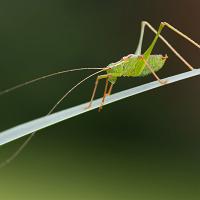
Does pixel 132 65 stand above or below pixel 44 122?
above

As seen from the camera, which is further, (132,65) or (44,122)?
(132,65)

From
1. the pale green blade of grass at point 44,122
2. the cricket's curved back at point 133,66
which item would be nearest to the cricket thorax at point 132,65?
the cricket's curved back at point 133,66

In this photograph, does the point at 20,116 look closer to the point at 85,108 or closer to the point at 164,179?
the point at 164,179

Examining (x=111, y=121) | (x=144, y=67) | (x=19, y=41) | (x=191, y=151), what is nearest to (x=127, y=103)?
(x=111, y=121)

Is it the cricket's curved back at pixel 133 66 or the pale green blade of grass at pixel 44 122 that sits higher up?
the cricket's curved back at pixel 133 66

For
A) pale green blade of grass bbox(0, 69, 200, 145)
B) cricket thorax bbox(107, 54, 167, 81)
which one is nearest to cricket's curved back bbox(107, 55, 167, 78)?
cricket thorax bbox(107, 54, 167, 81)

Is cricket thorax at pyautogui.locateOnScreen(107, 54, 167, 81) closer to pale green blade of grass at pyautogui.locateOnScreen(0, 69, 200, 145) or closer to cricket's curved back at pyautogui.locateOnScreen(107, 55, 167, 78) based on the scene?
cricket's curved back at pyautogui.locateOnScreen(107, 55, 167, 78)

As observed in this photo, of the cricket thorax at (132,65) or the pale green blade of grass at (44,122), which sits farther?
the cricket thorax at (132,65)

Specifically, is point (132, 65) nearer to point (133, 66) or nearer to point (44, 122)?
point (133, 66)

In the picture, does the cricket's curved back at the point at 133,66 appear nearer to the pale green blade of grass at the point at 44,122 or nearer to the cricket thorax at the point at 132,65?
the cricket thorax at the point at 132,65

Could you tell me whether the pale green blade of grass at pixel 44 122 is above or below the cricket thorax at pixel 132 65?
below

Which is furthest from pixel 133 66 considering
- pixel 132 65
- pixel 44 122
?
pixel 44 122
